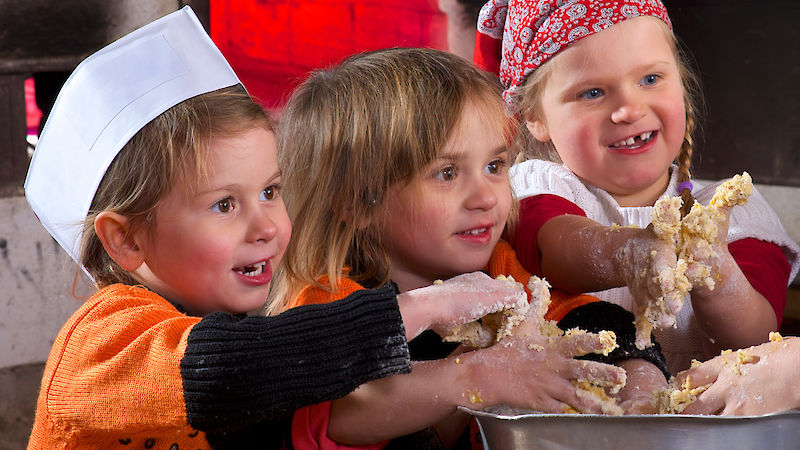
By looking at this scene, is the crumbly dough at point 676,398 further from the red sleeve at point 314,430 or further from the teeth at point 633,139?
the teeth at point 633,139

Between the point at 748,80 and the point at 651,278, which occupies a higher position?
the point at 651,278

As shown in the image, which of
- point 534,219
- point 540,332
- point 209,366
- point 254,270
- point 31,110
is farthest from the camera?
point 31,110

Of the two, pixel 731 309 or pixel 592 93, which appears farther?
pixel 592 93

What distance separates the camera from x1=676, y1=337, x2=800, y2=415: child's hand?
805 millimetres

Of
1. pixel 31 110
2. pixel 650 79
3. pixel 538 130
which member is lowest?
pixel 31 110

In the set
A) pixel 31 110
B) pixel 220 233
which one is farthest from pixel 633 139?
pixel 31 110

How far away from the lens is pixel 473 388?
0.90 m

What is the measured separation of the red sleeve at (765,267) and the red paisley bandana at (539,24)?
14.8 inches

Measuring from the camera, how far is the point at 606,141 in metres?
1.32

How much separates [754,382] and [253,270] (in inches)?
22.4

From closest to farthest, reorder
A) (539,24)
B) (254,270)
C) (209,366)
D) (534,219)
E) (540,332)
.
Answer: (209,366), (540,332), (254,270), (534,219), (539,24)

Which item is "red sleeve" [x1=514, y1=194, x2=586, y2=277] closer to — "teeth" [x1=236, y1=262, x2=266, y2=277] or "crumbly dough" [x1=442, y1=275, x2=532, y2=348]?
"crumbly dough" [x1=442, y1=275, x2=532, y2=348]

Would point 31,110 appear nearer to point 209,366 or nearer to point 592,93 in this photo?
point 592,93

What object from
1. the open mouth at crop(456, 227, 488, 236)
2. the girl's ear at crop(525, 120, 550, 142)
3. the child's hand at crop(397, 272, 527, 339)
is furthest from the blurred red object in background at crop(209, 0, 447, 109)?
the child's hand at crop(397, 272, 527, 339)
